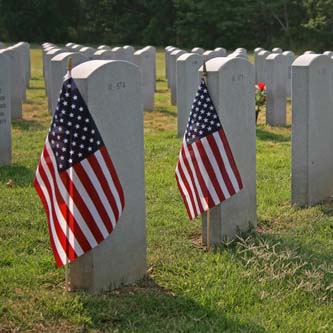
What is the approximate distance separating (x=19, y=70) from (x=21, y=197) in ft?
23.7

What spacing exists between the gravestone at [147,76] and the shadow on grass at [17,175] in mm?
5913

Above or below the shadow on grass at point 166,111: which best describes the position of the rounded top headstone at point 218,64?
above

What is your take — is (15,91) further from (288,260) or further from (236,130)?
(288,260)

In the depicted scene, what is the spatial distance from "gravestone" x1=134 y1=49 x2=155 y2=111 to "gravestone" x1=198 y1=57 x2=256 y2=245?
324 inches

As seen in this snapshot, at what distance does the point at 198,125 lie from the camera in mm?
5898

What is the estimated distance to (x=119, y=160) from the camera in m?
5.09

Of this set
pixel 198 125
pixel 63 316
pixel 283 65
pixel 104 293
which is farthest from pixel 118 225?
pixel 283 65

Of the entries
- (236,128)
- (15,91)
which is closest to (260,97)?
(15,91)

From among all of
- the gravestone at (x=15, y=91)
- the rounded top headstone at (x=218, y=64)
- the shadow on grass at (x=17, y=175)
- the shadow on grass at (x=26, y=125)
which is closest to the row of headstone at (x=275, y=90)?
the shadow on grass at (x=26, y=125)

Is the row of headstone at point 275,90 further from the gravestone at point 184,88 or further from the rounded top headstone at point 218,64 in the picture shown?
the rounded top headstone at point 218,64

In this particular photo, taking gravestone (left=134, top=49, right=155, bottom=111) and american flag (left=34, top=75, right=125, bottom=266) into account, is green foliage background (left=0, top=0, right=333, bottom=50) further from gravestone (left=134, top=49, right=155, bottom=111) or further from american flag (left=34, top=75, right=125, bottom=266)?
american flag (left=34, top=75, right=125, bottom=266)

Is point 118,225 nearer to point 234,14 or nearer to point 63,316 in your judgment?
point 63,316

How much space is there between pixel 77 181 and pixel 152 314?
974mm

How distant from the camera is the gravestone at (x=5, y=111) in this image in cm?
905
